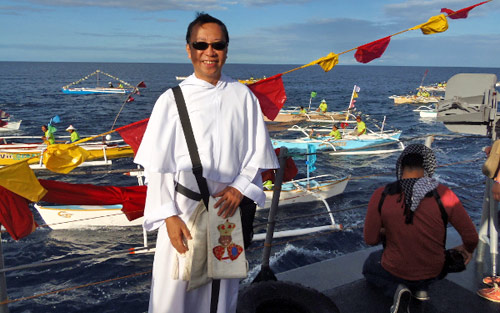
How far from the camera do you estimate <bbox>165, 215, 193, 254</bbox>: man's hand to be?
224cm

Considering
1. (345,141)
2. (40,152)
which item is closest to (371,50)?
(40,152)

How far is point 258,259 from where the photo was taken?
46.6 ft

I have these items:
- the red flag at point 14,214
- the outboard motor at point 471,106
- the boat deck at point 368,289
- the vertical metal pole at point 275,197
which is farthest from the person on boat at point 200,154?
the outboard motor at point 471,106

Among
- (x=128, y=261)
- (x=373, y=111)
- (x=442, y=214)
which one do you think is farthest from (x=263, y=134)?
(x=373, y=111)

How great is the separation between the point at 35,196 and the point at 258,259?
12.1m

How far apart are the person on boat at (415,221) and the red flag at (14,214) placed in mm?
2422

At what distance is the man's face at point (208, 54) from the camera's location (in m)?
2.26

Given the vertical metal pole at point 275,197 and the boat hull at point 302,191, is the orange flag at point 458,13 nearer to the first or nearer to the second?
the vertical metal pole at point 275,197

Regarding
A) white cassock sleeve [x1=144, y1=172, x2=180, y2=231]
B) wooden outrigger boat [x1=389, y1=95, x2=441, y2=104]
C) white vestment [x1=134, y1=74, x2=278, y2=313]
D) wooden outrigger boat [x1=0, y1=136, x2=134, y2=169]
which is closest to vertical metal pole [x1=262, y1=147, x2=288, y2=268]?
white vestment [x1=134, y1=74, x2=278, y2=313]

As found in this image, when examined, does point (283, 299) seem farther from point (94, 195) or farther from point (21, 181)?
point (21, 181)

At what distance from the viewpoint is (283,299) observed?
319 centimetres

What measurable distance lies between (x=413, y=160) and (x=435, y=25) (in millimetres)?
2338

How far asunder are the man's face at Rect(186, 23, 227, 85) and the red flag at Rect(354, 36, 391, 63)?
2703mm

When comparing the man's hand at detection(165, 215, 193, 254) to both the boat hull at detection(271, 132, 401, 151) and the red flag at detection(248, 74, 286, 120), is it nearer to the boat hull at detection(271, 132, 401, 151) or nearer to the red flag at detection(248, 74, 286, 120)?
the red flag at detection(248, 74, 286, 120)
